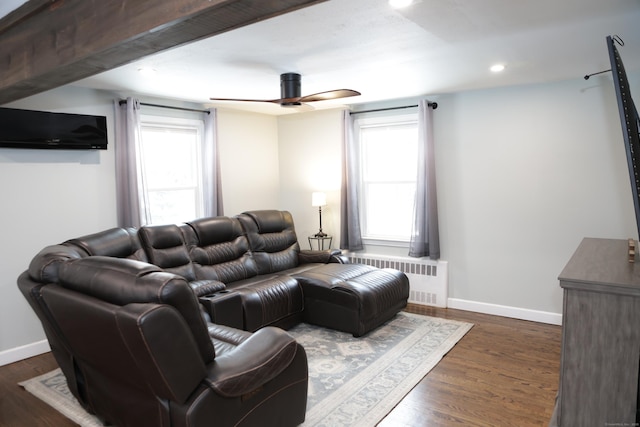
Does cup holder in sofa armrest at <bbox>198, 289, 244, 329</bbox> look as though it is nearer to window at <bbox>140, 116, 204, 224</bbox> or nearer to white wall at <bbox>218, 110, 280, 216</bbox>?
window at <bbox>140, 116, 204, 224</bbox>

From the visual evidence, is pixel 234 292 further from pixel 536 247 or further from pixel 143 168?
pixel 536 247

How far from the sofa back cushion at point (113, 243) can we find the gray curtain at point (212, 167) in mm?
1198

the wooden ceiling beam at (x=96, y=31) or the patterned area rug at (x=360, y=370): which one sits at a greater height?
the wooden ceiling beam at (x=96, y=31)

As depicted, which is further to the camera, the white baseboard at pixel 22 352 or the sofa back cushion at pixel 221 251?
the sofa back cushion at pixel 221 251

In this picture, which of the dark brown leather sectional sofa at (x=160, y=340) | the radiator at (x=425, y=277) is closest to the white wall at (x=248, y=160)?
the dark brown leather sectional sofa at (x=160, y=340)

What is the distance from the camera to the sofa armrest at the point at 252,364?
1.90 metres

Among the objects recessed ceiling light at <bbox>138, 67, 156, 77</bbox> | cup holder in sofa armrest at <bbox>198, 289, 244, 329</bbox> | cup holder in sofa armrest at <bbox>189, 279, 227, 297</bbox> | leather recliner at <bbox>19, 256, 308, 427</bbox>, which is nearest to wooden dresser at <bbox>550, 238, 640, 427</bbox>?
leather recliner at <bbox>19, 256, 308, 427</bbox>

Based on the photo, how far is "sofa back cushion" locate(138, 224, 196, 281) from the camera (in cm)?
390

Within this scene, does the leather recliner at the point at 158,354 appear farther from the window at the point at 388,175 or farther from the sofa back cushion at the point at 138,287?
the window at the point at 388,175

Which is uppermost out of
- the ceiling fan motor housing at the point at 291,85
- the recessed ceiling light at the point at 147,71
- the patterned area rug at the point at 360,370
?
the recessed ceiling light at the point at 147,71

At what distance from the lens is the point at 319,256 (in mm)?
4926

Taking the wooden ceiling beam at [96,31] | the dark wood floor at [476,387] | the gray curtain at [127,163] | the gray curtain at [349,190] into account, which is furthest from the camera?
the gray curtain at [349,190]

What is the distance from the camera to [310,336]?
3.93 meters

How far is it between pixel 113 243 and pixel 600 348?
351 centimetres
